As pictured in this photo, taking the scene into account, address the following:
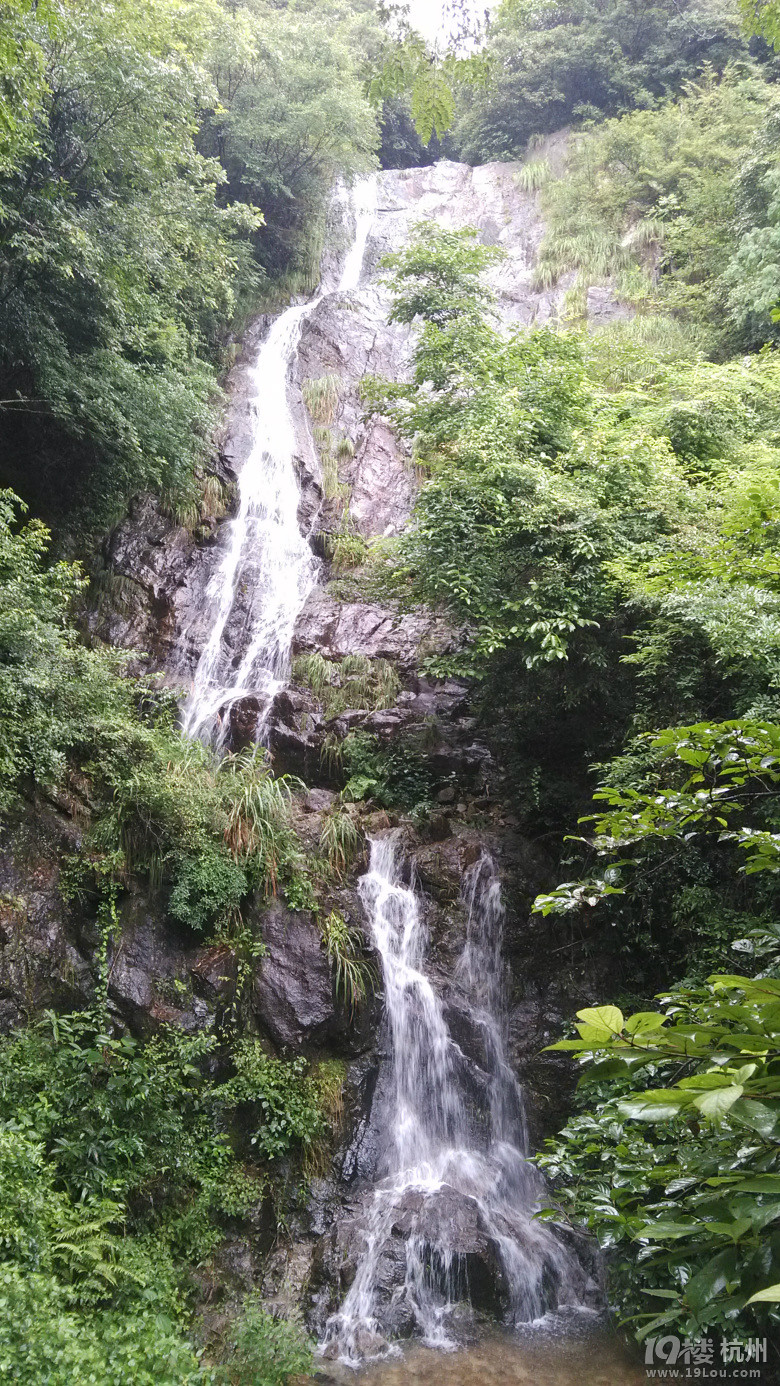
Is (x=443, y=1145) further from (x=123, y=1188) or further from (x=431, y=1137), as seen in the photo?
(x=123, y=1188)

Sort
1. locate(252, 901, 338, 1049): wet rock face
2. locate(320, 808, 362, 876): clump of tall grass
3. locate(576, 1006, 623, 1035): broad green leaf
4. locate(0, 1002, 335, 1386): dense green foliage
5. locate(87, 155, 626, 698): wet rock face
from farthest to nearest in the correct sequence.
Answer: locate(87, 155, 626, 698): wet rock face, locate(320, 808, 362, 876): clump of tall grass, locate(252, 901, 338, 1049): wet rock face, locate(0, 1002, 335, 1386): dense green foliage, locate(576, 1006, 623, 1035): broad green leaf

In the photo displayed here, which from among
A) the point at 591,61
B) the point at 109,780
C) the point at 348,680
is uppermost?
the point at 591,61

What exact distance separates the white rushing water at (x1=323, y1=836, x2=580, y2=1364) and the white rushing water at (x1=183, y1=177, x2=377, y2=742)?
3.31m

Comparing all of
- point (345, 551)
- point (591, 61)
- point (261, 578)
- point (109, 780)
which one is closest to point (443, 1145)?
point (109, 780)

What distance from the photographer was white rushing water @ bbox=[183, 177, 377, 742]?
10797mm

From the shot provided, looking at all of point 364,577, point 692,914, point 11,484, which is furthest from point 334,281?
point 692,914

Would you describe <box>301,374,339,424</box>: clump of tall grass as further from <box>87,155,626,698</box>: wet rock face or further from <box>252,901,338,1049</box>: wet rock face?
<box>252,901,338,1049</box>: wet rock face

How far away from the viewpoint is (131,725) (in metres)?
7.85

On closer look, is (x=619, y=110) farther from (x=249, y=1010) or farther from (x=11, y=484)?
(x=249, y=1010)

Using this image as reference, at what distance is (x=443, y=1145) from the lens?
686cm

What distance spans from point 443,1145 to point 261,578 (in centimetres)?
838

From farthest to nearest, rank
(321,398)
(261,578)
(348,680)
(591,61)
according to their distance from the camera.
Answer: (591,61), (321,398), (261,578), (348,680)

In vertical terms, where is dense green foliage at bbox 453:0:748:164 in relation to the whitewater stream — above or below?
above

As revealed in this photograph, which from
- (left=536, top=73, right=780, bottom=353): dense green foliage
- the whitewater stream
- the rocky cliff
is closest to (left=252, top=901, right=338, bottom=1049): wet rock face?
the rocky cliff
